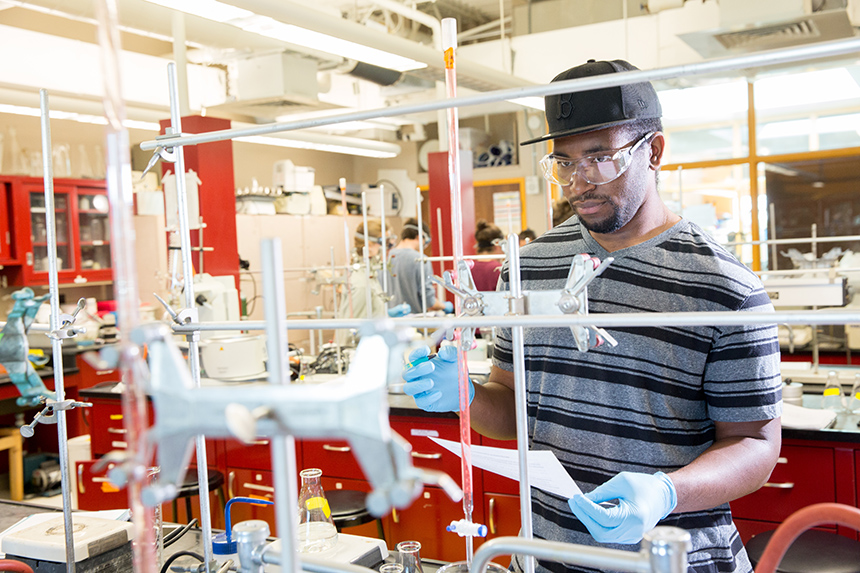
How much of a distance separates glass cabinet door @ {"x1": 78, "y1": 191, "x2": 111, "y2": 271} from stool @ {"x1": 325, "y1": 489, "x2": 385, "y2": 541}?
4484 millimetres

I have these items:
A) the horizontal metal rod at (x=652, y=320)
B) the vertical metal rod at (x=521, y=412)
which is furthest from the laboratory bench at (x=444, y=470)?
the horizontal metal rod at (x=652, y=320)

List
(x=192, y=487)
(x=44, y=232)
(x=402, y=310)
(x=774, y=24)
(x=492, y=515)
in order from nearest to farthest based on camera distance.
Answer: (x=402, y=310) → (x=192, y=487) → (x=492, y=515) → (x=774, y=24) → (x=44, y=232)

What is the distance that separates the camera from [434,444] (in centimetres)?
309

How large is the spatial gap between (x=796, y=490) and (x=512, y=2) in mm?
5665

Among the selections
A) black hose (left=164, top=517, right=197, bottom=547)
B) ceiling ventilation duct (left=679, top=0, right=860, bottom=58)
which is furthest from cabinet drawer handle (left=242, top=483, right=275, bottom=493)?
ceiling ventilation duct (left=679, top=0, right=860, bottom=58)

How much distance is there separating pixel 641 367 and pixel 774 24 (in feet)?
13.5

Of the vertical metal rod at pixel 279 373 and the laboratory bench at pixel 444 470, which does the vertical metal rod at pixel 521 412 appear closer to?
the vertical metal rod at pixel 279 373

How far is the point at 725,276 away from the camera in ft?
4.38

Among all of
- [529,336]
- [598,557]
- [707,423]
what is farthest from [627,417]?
[598,557]

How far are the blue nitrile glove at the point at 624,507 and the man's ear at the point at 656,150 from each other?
722 mm

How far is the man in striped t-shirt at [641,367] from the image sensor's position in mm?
1285

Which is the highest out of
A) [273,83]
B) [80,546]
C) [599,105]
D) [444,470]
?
[273,83]

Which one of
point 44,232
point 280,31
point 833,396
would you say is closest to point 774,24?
point 833,396

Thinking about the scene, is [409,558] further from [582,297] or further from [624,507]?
[582,297]
